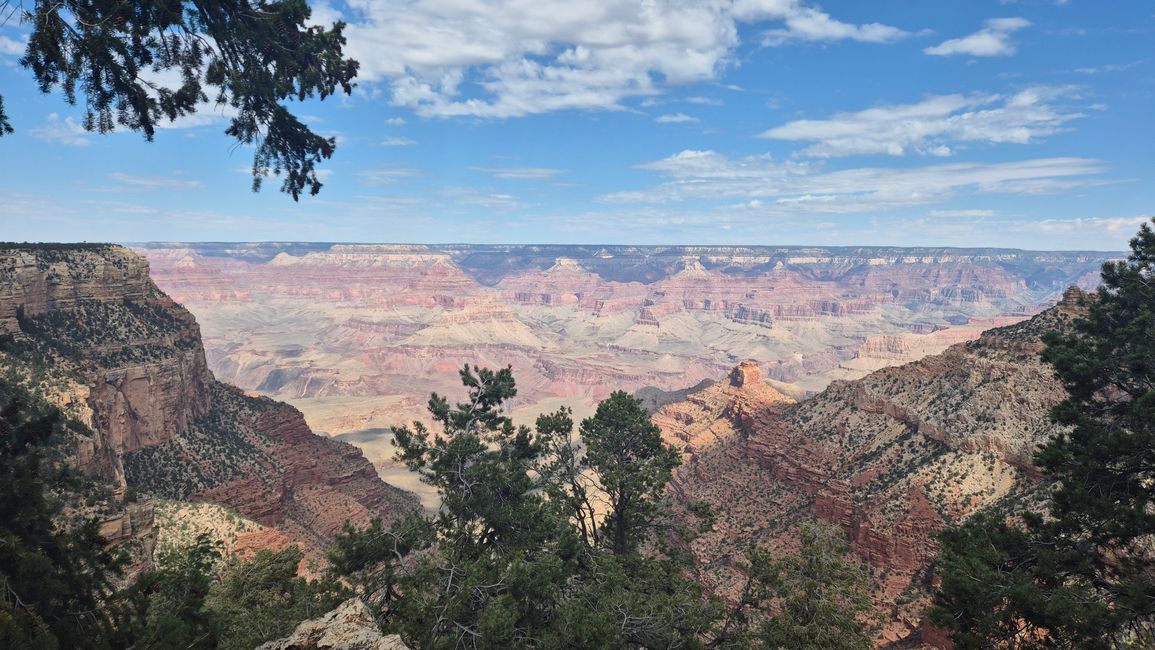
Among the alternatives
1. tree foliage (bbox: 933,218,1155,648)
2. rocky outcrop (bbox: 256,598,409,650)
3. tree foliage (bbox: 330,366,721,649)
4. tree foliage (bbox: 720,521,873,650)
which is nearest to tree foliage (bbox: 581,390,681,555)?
tree foliage (bbox: 330,366,721,649)

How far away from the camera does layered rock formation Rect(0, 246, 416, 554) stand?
43.1 metres

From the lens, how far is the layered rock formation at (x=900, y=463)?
137 ft

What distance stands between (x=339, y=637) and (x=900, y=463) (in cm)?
5240

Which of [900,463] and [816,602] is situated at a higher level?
[816,602]

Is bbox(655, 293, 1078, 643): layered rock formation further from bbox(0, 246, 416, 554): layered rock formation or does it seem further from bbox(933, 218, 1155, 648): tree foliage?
bbox(0, 246, 416, 554): layered rock formation

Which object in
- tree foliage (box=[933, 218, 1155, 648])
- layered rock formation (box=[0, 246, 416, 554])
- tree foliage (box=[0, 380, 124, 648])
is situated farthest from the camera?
layered rock formation (box=[0, 246, 416, 554])

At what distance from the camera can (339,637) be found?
9375mm

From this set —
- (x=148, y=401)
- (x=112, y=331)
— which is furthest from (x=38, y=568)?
(x=112, y=331)

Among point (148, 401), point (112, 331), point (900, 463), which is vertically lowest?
point (900, 463)

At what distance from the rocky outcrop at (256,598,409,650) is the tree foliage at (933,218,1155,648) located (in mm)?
13570

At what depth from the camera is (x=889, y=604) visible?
3900 cm

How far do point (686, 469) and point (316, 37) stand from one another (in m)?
76.9

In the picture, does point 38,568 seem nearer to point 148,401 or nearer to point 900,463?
point 148,401

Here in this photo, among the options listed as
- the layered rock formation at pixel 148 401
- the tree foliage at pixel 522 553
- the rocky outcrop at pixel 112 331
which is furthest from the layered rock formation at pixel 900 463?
the rocky outcrop at pixel 112 331
